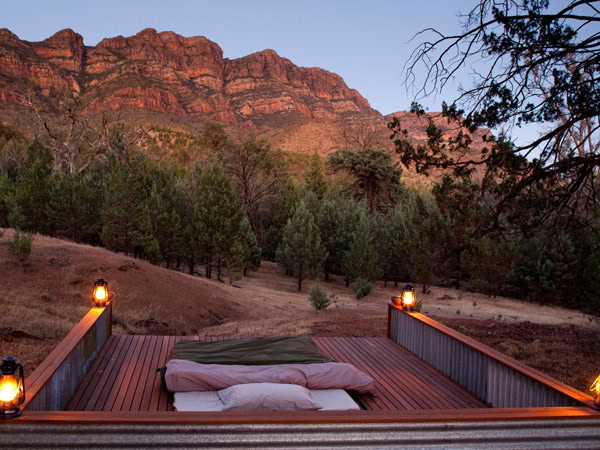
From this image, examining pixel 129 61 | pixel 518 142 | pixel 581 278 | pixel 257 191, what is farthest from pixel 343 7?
pixel 129 61

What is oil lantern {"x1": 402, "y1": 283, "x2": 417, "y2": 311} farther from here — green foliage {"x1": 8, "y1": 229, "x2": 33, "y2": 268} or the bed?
green foliage {"x1": 8, "y1": 229, "x2": 33, "y2": 268}

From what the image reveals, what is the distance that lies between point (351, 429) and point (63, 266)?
44.6ft

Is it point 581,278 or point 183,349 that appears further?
point 581,278

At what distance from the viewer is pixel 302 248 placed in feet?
80.9

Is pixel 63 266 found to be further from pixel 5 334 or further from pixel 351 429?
pixel 351 429

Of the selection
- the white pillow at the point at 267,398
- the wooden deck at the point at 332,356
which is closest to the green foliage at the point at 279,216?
the wooden deck at the point at 332,356

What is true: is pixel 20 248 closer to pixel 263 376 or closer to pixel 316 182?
pixel 263 376

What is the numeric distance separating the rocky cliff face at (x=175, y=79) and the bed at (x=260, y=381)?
60.3 m

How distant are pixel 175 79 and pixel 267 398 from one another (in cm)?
9707

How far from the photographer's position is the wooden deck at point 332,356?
415cm

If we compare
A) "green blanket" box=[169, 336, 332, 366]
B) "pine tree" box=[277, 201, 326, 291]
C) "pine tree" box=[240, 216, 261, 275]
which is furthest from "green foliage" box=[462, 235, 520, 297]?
"green blanket" box=[169, 336, 332, 366]

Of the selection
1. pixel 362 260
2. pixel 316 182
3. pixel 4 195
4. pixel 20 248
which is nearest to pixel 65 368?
pixel 20 248

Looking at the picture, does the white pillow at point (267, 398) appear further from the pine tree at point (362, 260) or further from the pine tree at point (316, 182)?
the pine tree at point (316, 182)

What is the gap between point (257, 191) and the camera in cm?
3422
